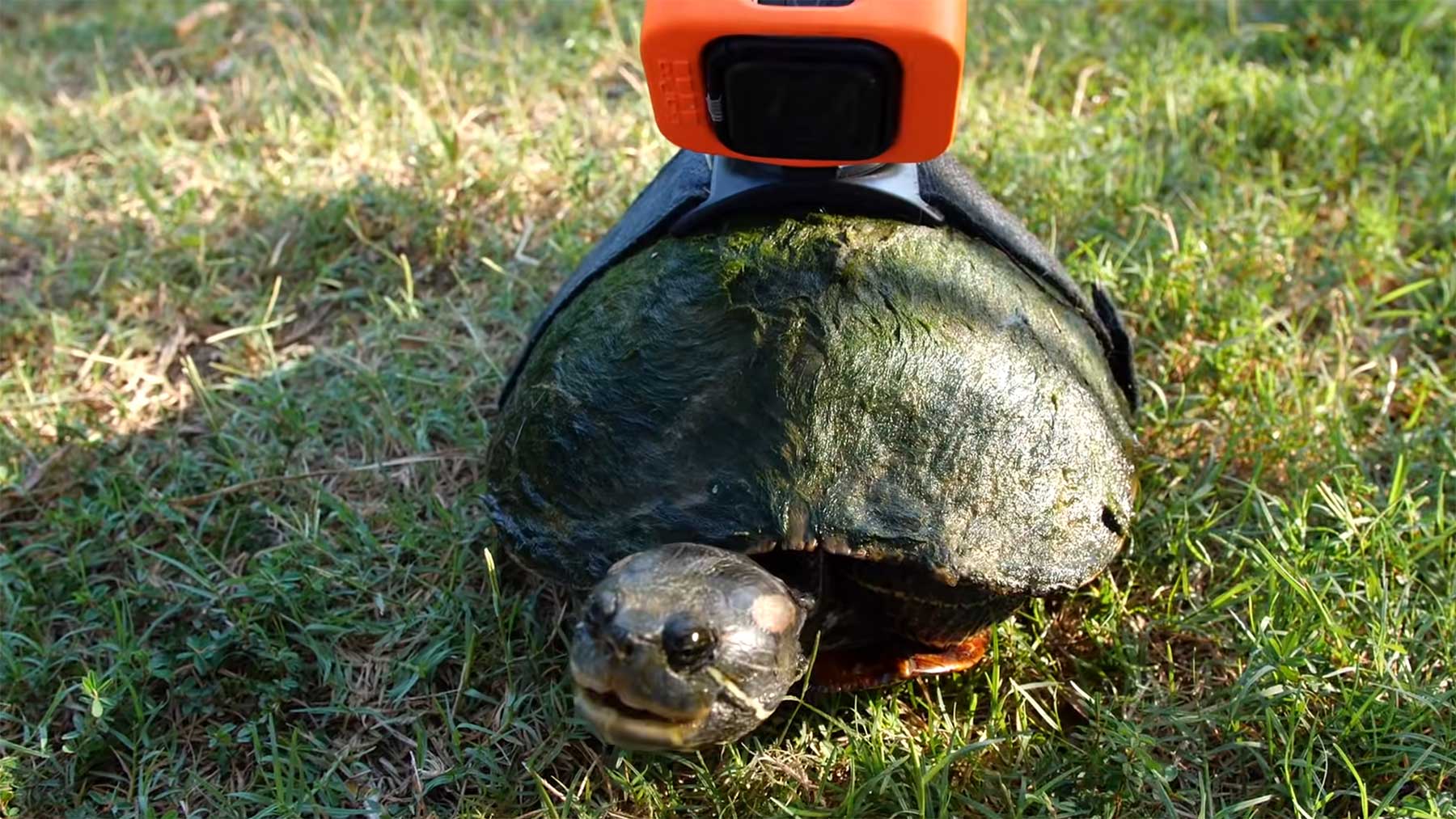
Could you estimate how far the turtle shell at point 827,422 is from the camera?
1.82 m

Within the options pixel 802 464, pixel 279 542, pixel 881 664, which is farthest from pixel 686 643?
pixel 279 542

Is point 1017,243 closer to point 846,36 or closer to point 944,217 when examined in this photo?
point 944,217

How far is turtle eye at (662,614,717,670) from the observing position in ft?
5.24

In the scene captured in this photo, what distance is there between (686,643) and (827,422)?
0.45 meters

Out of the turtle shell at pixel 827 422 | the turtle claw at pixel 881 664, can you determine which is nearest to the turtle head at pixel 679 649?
the turtle shell at pixel 827 422

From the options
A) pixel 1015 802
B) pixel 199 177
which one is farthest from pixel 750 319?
pixel 199 177

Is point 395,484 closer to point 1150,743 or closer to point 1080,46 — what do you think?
point 1150,743

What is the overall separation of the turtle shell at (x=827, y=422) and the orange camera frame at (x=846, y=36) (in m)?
0.26

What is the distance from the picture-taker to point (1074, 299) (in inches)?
88.8

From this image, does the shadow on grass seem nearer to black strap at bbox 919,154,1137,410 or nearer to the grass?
the grass

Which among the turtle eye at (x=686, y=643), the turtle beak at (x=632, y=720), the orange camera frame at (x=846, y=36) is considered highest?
the orange camera frame at (x=846, y=36)

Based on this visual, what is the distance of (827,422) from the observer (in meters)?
1.85

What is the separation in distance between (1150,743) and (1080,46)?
106 inches

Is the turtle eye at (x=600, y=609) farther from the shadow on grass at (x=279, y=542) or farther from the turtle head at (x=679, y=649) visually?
the shadow on grass at (x=279, y=542)
